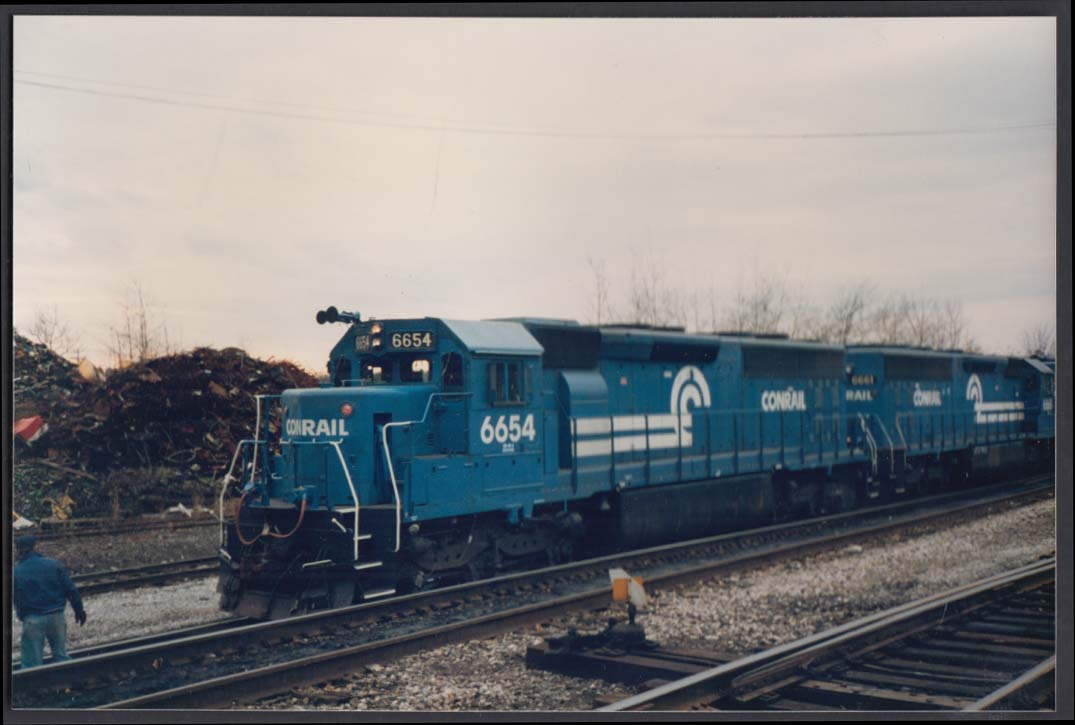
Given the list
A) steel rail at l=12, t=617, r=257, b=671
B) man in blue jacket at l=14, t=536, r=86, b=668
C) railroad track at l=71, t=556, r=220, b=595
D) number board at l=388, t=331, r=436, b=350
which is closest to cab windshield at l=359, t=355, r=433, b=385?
number board at l=388, t=331, r=436, b=350

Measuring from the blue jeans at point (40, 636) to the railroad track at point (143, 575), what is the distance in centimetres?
294

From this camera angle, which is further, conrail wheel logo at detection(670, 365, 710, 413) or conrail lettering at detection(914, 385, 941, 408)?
conrail lettering at detection(914, 385, 941, 408)

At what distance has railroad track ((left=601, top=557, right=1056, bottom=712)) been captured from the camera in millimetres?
6227

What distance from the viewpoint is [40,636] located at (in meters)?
6.95

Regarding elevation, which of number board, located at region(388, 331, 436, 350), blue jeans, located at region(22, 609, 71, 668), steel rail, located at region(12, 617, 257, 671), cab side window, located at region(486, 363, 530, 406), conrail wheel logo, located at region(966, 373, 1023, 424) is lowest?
steel rail, located at region(12, 617, 257, 671)

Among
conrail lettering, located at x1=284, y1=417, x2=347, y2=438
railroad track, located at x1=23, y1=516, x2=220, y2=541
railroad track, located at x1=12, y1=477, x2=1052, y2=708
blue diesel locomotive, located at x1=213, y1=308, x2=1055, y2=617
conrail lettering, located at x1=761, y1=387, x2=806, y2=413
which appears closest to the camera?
railroad track, located at x1=12, y1=477, x2=1052, y2=708

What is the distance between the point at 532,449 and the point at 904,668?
4.56 meters

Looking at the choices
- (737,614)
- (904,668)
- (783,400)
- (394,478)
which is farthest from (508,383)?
(783,400)

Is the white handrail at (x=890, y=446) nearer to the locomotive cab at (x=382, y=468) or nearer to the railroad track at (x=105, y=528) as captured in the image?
the locomotive cab at (x=382, y=468)

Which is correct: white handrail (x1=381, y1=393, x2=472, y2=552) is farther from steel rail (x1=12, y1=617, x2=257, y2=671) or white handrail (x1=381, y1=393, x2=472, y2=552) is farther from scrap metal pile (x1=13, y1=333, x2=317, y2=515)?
scrap metal pile (x1=13, y1=333, x2=317, y2=515)

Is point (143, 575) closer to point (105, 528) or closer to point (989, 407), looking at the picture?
point (105, 528)

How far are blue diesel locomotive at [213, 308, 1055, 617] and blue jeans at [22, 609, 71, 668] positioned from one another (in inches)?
67.0

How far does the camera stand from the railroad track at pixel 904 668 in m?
6.23

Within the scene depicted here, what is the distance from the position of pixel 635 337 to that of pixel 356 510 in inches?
200
